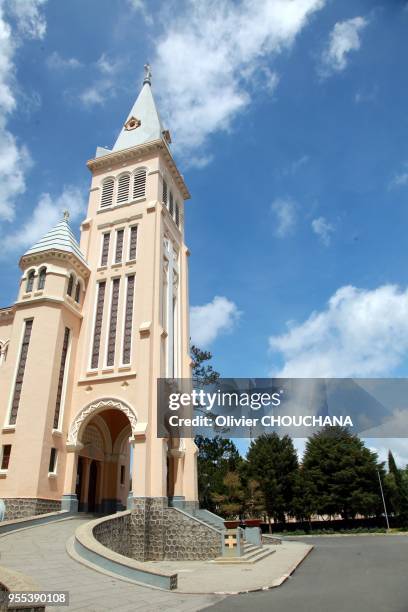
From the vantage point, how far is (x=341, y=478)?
37.5 m

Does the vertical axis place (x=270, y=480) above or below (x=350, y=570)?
above

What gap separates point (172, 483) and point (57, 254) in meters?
12.9

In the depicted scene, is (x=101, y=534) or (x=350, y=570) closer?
(x=350, y=570)

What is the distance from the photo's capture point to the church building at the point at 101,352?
18891 millimetres

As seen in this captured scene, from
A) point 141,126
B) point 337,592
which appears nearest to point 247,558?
point 337,592

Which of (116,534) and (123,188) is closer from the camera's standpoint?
(116,534)

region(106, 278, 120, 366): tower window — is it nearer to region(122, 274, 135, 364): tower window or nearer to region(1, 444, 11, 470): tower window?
region(122, 274, 135, 364): tower window

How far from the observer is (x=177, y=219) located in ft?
99.8

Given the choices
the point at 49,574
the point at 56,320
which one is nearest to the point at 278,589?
the point at 49,574

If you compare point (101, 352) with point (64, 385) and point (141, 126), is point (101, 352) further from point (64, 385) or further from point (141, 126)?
point (141, 126)

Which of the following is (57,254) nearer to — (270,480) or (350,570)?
(350,570)

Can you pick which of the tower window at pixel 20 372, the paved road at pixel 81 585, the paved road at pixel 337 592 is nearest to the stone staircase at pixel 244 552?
the paved road at pixel 337 592

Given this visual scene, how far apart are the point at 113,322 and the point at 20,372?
5.19 m

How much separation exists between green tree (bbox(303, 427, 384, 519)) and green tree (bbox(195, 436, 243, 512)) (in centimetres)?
672
